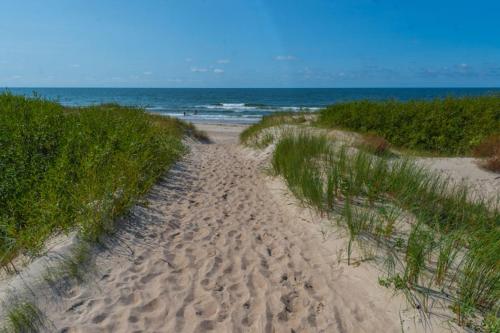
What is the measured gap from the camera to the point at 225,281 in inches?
147

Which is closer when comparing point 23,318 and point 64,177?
point 23,318

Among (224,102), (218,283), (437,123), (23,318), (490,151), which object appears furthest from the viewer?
(224,102)

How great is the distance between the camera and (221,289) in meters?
3.57

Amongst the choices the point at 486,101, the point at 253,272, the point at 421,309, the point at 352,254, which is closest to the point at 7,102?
the point at 253,272

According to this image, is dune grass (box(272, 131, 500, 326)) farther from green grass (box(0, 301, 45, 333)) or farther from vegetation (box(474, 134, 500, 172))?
vegetation (box(474, 134, 500, 172))

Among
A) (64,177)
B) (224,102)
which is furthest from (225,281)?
(224,102)

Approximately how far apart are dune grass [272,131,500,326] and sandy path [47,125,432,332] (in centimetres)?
46

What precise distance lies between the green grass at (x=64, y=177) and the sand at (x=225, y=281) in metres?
0.36

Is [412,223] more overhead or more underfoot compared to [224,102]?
more underfoot

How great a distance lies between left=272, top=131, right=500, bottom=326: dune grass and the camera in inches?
132

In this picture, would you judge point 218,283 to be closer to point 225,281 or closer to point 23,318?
point 225,281

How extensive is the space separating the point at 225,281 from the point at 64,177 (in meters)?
2.76

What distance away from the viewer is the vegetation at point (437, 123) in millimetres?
11094

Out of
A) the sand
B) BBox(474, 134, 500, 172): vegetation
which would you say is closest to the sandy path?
the sand
